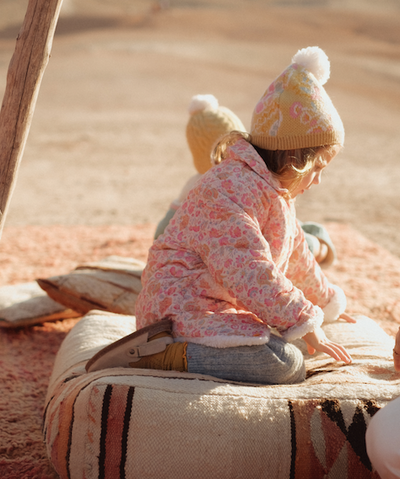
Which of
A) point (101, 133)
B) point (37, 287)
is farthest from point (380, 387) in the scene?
point (101, 133)

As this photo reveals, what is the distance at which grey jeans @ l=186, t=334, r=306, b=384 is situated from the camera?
206 centimetres

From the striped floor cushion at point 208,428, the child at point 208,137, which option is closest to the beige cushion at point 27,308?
the child at point 208,137

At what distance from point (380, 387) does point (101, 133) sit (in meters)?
8.74

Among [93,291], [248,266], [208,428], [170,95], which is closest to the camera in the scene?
[208,428]

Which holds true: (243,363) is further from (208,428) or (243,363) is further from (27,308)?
(27,308)

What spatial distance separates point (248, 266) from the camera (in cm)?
204

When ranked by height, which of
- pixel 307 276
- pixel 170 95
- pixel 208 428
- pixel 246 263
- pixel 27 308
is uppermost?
pixel 170 95

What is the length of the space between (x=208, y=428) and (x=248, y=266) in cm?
55

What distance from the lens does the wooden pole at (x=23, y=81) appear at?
7.50 ft

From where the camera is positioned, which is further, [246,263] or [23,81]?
[23,81]

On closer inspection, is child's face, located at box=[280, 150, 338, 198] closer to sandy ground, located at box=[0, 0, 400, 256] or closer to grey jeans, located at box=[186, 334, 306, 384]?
grey jeans, located at box=[186, 334, 306, 384]

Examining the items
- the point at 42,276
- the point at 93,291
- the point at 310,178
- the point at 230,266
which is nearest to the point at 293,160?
the point at 310,178

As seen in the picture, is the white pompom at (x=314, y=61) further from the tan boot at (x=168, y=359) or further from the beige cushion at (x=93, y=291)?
the beige cushion at (x=93, y=291)

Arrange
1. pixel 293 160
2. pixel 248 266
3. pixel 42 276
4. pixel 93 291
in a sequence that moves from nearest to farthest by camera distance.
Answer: pixel 248 266 < pixel 293 160 < pixel 93 291 < pixel 42 276
